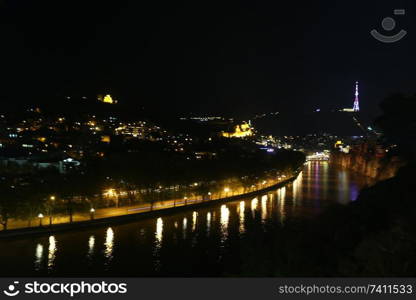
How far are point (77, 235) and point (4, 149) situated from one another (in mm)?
10828

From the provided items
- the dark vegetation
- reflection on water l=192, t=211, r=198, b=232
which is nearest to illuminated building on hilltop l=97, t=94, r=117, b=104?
reflection on water l=192, t=211, r=198, b=232

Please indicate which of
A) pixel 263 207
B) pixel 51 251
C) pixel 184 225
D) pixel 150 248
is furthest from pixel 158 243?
pixel 263 207

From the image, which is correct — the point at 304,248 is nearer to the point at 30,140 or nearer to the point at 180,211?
the point at 180,211

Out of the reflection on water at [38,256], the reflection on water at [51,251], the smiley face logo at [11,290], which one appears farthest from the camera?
the reflection on water at [51,251]

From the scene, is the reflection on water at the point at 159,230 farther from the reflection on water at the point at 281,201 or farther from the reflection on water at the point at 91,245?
the reflection on water at the point at 281,201

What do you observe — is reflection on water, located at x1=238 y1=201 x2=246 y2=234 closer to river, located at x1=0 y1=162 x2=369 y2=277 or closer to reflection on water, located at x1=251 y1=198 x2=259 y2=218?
river, located at x1=0 y1=162 x2=369 y2=277

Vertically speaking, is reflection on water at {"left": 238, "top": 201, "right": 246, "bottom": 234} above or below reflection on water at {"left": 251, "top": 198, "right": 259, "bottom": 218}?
above

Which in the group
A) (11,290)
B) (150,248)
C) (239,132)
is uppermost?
(239,132)

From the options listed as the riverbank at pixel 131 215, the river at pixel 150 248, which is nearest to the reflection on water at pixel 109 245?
the river at pixel 150 248

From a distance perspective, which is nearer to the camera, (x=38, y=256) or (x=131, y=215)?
(x=38, y=256)

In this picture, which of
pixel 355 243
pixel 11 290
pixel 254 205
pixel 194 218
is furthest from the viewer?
pixel 254 205

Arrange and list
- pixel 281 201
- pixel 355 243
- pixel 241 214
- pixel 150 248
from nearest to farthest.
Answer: pixel 355 243 < pixel 150 248 < pixel 241 214 < pixel 281 201

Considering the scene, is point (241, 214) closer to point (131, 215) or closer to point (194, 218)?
point (194, 218)

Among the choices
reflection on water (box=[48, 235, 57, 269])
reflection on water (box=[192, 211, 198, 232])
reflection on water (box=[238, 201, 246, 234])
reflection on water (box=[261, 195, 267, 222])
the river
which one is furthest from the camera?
reflection on water (box=[261, 195, 267, 222])
